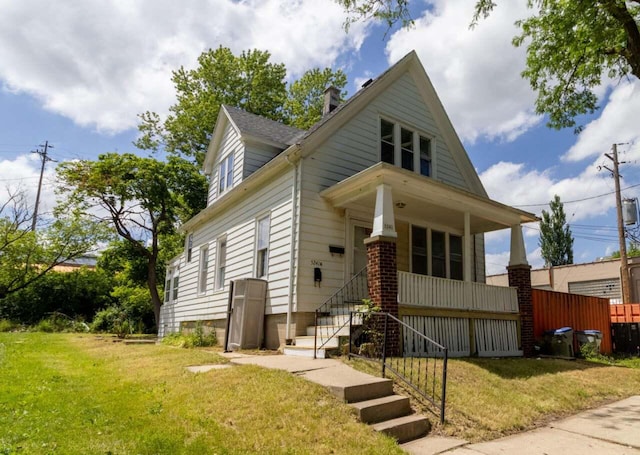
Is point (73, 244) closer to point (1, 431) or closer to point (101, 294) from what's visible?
point (101, 294)

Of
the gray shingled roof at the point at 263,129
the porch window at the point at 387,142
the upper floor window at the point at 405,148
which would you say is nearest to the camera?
the porch window at the point at 387,142

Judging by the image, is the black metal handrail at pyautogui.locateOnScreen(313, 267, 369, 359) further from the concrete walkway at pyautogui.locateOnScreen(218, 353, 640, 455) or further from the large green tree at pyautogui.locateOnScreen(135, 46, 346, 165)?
the large green tree at pyautogui.locateOnScreen(135, 46, 346, 165)

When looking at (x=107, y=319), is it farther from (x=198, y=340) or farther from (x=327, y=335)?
(x=327, y=335)

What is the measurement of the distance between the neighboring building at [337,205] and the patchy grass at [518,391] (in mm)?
2152

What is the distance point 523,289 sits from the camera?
36.4ft

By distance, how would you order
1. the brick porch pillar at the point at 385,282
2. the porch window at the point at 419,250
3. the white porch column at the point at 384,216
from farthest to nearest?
the porch window at the point at 419,250 → the white porch column at the point at 384,216 → the brick porch pillar at the point at 385,282

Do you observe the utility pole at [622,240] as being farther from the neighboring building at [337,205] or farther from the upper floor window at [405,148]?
the upper floor window at [405,148]

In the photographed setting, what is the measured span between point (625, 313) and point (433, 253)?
8030 millimetres

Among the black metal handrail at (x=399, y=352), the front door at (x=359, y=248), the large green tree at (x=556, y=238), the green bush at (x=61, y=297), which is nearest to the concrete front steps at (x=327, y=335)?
the black metal handrail at (x=399, y=352)

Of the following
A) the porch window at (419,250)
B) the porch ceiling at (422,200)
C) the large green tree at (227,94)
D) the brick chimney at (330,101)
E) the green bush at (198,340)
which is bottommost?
→ the green bush at (198,340)

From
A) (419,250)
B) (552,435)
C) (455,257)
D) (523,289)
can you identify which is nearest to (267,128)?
(419,250)

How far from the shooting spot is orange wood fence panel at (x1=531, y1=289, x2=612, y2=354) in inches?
475

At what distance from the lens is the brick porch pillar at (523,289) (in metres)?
10.9

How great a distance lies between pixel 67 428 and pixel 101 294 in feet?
84.3
